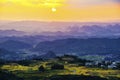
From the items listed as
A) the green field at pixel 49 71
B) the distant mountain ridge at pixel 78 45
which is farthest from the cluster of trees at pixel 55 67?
the distant mountain ridge at pixel 78 45

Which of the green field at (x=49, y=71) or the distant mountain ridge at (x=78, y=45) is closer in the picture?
the green field at (x=49, y=71)

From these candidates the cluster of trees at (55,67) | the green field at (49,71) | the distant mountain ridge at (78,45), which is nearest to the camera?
the green field at (49,71)

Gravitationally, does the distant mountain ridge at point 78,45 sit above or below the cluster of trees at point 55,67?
above

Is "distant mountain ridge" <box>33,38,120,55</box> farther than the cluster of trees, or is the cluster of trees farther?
"distant mountain ridge" <box>33,38,120,55</box>

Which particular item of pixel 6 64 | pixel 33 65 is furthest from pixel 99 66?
pixel 6 64

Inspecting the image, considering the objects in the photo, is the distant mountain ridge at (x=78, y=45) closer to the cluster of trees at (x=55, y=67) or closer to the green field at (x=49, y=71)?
the green field at (x=49, y=71)

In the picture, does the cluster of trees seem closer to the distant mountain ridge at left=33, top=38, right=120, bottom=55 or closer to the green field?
the green field

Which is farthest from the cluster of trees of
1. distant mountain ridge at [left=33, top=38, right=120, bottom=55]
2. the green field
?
distant mountain ridge at [left=33, top=38, right=120, bottom=55]

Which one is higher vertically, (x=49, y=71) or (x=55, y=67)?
(x=55, y=67)

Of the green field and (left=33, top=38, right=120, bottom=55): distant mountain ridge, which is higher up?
(left=33, top=38, right=120, bottom=55): distant mountain ridge

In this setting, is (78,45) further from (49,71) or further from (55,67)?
(49,71)

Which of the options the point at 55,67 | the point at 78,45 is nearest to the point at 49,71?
the point at 55,67

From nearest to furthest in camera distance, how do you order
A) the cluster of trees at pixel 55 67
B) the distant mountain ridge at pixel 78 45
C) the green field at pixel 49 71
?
the green field at pixel 49 71 → the cluster of trees at pixel 55 67 → the distant mountain ridge at pixel 78 45
